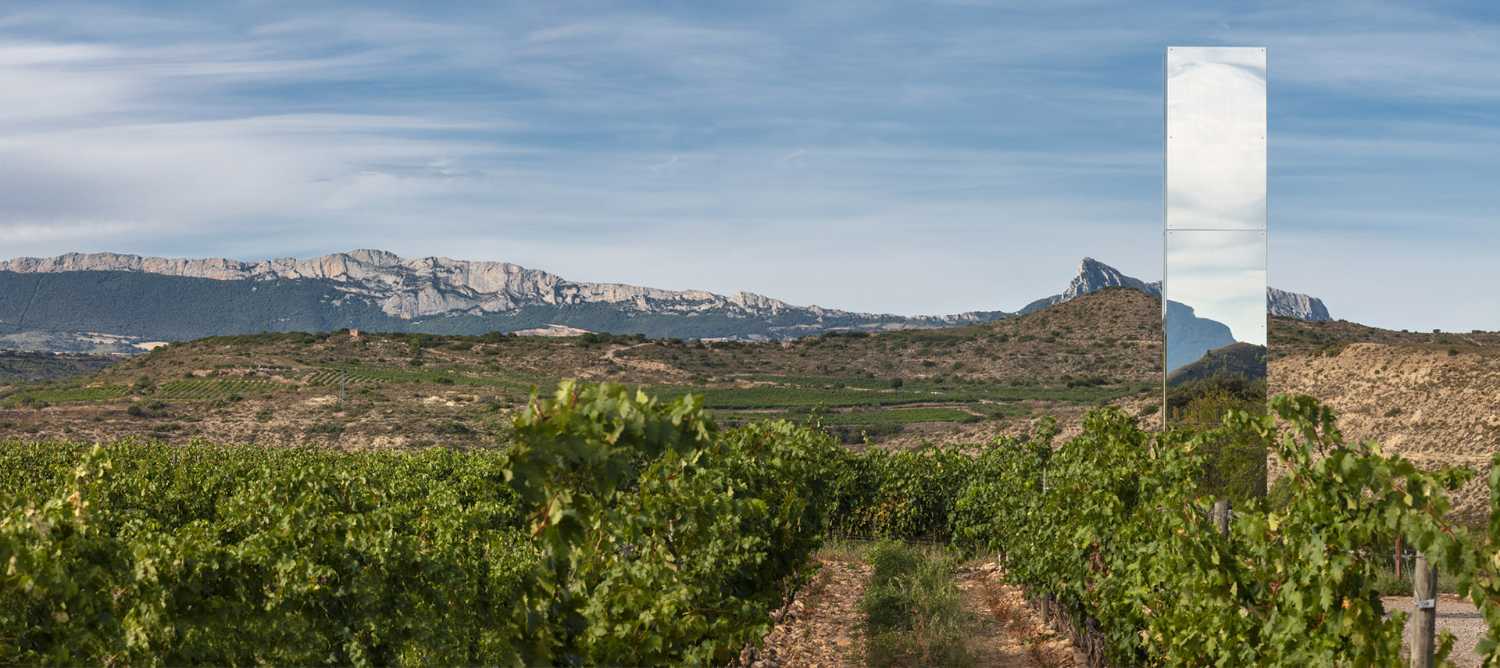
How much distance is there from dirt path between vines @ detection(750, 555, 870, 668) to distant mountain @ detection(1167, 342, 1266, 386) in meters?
3.36

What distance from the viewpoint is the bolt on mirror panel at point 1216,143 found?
9398 millimetres

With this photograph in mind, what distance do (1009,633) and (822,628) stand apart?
1.67 meters

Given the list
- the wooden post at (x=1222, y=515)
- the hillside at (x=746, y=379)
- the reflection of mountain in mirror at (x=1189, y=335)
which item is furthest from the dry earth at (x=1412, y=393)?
the wooden post at (x=1222, y=515)

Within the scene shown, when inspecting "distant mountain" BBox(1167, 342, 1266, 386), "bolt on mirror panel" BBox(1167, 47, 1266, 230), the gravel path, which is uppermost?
"bolt on mirror panel" BBox(1167, 47, 1266, 230)

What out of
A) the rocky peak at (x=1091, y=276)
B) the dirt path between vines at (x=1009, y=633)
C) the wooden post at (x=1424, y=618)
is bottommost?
the dirt path between vines at (x=1009, y=633)

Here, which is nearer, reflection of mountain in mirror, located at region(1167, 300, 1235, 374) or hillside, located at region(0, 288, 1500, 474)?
reflection of mountain in mirror, located at region(1167, 300, 1235, 374)

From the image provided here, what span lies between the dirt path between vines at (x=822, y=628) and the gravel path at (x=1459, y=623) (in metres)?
4.01

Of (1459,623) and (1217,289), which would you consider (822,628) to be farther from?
(1459,623)

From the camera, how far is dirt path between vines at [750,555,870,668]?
31.7 ft

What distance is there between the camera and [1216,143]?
9.42m

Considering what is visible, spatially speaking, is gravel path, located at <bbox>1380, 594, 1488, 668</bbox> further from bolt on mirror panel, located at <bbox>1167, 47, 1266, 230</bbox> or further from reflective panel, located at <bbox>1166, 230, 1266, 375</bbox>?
bolt on mirror panel, located at <bbox>1167, 47, 1266, 230</bbox>

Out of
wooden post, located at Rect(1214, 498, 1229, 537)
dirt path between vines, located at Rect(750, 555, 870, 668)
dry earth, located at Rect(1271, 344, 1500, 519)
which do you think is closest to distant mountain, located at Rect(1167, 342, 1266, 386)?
wooden post, located at Rect(1214, 498, 1229, 537)

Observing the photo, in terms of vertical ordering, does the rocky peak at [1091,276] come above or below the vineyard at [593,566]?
above

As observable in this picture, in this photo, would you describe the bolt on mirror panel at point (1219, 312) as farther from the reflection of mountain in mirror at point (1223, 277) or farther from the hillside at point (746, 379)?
the hillside at point (746, 379)
